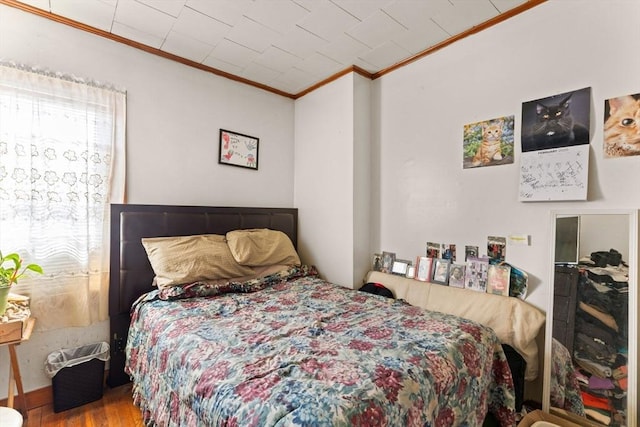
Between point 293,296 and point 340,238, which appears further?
point 340,238

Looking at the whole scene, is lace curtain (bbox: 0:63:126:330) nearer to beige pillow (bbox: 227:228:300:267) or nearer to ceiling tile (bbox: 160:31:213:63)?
ceiling tile (bbox: 160:31:213:63)

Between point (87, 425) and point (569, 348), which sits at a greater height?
point (569, 348)

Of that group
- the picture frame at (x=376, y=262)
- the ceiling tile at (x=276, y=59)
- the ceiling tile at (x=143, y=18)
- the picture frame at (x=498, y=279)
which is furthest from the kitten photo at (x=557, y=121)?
the ceiling tile at (x=143, y=18)

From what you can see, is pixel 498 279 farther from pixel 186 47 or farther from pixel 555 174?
pixel 186 47

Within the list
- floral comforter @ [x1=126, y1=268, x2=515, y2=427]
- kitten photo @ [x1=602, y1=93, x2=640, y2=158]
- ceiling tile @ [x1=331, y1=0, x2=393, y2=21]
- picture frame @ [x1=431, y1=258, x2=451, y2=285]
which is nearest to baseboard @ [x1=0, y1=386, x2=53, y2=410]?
floral comforter @ [x1=126, y1=268, x2=515, y2=427]

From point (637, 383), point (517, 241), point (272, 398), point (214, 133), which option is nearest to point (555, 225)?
point (517, 241)

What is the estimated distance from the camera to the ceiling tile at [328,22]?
6.35 ft

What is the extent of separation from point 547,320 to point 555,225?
1.81ft

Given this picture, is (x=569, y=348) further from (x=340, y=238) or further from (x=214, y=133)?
(x=214, y=133)

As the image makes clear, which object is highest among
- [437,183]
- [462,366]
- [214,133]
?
[214,133]

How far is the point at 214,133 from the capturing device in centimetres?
269

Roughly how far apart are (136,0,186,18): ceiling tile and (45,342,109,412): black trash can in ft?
7.55

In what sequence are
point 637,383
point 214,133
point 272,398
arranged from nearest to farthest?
point 272,398, point 637,383, point 214,133

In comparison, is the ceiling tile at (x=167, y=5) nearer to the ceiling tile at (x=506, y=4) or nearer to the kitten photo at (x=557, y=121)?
the ceiling tile at (x=506, y=4)
